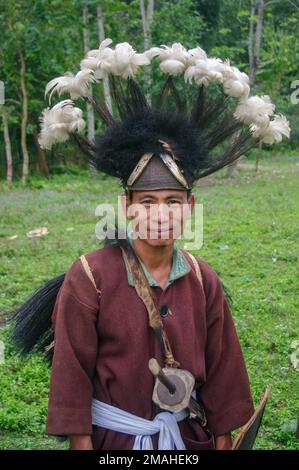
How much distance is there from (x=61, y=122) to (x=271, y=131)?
875mm

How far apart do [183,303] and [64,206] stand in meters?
11.5

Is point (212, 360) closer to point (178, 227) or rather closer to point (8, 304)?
point (178, 227)

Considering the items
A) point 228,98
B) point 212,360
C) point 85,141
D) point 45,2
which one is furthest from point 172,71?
point 45,2

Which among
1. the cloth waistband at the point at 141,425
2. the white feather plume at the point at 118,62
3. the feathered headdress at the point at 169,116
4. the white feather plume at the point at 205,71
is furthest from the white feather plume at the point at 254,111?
the cloth waistband at the point at 141,425

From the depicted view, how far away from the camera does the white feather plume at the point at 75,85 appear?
123 inches

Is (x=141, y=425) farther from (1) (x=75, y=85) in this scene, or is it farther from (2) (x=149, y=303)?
(1) (x=75, y=85)

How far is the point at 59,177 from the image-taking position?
2164cm

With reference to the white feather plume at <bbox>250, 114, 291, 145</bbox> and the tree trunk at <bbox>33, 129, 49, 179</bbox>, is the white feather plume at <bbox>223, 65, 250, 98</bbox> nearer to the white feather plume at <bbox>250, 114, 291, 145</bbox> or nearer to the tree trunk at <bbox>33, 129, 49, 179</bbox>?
the white feather plume at <bbox>250, 114, 291, 145</bbox>

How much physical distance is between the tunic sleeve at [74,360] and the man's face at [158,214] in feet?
0.97

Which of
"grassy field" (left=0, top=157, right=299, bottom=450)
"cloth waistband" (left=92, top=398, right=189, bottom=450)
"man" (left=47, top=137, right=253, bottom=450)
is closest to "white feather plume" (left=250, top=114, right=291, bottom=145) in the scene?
"man" (left=47, top=137, right=253, bottom=450)

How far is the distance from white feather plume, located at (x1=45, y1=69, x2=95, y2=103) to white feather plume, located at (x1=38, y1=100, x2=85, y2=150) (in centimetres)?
5

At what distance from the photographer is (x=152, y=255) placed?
3055 millimetres

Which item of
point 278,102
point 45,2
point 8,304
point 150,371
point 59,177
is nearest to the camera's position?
point 150,371

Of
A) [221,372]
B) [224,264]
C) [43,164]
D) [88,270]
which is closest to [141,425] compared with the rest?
[221,372]
